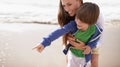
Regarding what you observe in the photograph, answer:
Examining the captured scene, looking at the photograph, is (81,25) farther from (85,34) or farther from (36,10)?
(36,10)

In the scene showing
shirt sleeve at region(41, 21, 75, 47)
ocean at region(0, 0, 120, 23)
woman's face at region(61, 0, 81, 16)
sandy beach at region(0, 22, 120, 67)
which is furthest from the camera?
ocean at region(0, 0, 120, 23)

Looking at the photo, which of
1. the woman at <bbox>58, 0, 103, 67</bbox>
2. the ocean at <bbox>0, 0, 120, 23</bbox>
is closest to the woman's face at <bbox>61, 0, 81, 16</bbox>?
the woman at <bbox>58, 0, 103, 67</bbox>

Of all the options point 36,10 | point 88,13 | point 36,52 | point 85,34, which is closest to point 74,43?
point 85,34

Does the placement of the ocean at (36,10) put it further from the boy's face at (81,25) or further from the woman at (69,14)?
the boy's face at (81,25)

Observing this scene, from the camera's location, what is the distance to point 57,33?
1.75 metres

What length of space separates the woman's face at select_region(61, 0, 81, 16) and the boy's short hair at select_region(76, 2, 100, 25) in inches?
2.0

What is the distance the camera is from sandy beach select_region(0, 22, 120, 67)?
8.32 feet

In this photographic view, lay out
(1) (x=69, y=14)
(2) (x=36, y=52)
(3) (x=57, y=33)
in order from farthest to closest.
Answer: (2) (x=36, y=52), (1) (x=69, y=14), (3) (x=57, y=33)

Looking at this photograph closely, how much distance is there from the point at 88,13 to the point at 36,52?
0.91 m

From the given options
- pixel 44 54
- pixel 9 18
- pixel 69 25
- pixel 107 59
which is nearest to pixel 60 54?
pixel 44 54

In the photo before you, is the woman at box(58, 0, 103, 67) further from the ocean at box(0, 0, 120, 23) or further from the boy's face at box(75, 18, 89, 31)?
the ocean at box(0, 0, 120, 23)

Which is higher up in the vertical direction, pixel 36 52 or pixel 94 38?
pixel 94 38

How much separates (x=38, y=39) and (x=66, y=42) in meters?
0.71

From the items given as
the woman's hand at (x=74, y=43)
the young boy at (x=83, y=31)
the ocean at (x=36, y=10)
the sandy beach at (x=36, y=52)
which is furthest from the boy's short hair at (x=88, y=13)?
the ocean at (x=36, y=10)
